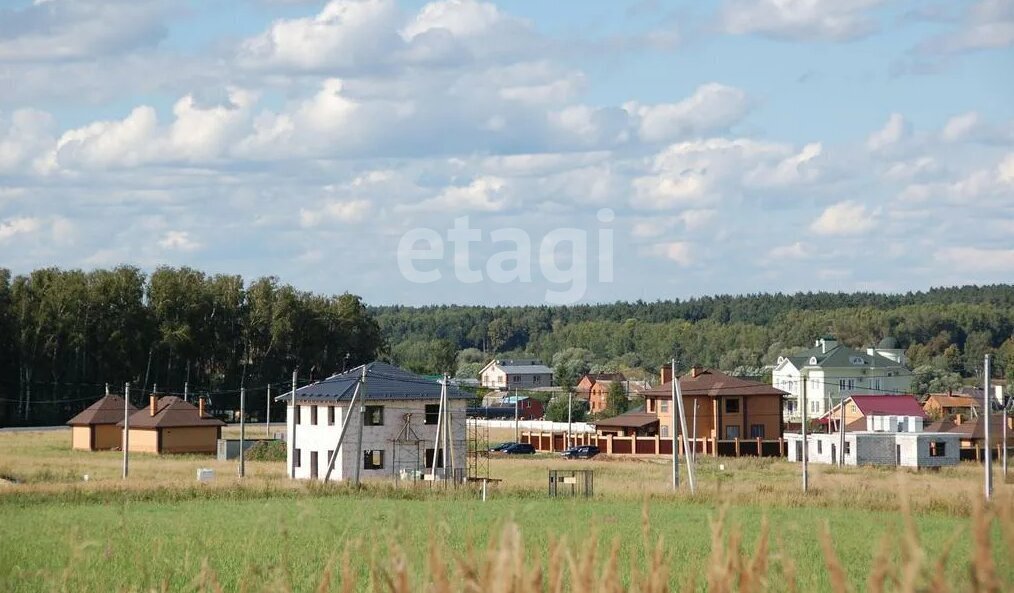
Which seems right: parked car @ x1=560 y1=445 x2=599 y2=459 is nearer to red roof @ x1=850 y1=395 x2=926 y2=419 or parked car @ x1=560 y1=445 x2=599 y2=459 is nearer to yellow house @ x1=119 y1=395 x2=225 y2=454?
yellow house @ x1=119 y1=395 x2=225 y2=454

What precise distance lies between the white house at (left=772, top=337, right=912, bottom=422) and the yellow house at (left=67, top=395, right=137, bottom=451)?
2235 inches

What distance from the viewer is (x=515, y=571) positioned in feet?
15.1

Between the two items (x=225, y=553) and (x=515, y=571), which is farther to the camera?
(x=225, y=553)

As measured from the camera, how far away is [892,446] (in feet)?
200

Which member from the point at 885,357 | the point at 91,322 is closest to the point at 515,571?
the point at 91,322

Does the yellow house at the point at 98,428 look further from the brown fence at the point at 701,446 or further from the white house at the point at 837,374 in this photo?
the white house at the point at 837,374

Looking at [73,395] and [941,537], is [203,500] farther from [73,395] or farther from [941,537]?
[73,395]

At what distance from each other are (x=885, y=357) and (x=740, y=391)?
149 feet

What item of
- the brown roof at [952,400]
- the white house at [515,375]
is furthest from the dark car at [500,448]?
the white house at [515,375]

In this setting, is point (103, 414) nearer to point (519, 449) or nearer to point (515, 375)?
point (519, 449)

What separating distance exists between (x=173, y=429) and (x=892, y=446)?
35928 millimetres

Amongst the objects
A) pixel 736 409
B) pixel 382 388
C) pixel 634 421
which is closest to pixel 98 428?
Answer: pixel 382 388

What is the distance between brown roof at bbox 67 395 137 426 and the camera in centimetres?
6644

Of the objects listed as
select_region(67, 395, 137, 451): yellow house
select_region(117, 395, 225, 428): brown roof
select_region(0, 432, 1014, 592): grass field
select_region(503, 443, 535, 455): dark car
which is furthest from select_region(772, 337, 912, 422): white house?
select_region(0, 432, 1014, 592): grass field
